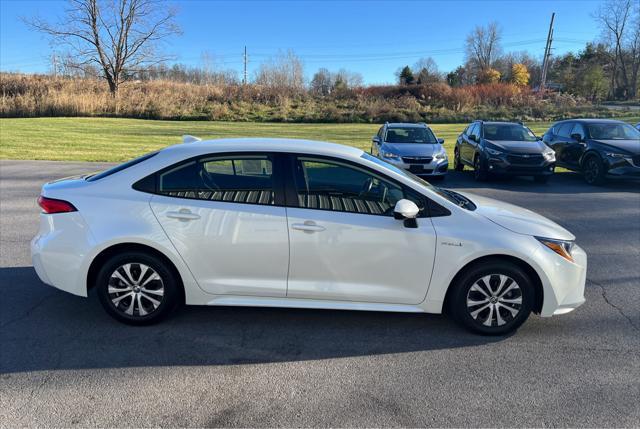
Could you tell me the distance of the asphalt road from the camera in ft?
9.25

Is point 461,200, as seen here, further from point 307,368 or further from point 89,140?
point 89,140

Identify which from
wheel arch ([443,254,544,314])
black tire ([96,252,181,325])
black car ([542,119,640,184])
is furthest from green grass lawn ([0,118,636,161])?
wheel arch ([443,254,544,314])

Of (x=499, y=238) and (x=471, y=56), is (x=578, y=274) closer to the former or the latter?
(x=499, y=238)

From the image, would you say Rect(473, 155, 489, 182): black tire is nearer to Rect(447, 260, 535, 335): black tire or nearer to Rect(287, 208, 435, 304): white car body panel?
Rect(447, 260, 535, 335): black tire

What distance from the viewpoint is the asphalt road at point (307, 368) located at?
282 centimetres

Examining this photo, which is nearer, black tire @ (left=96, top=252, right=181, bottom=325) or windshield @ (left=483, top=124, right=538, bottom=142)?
black tire @ (left=96, top=252, right=181, bottom=325)

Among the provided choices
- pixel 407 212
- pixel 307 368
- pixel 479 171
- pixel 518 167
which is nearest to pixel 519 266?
pixel 407 212

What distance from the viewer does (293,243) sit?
364 cm

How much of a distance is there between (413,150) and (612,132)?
5.85 metres

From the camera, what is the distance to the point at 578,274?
378 centimetres

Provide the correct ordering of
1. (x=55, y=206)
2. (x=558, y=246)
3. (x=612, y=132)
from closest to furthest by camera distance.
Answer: (x=558, y=246) → (x=55, y=206) → (x=612, y=132)

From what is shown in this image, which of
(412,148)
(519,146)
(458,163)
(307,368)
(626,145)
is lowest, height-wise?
(307,368)

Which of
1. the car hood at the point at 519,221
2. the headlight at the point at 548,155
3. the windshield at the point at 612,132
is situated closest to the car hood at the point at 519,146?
the headlight at the point at 548,155

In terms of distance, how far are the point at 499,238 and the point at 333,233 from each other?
1315mm
